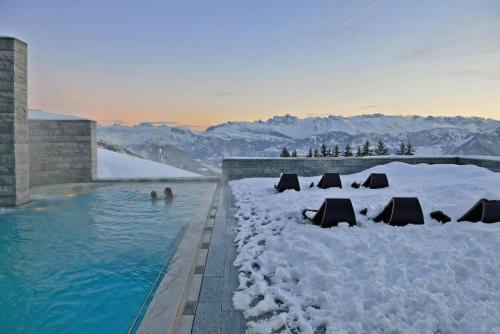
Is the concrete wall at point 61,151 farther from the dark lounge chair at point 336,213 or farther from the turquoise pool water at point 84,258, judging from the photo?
the dark lounge chair at point 336,213

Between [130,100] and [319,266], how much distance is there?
60.2 ft

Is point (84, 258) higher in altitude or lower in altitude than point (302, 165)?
lower

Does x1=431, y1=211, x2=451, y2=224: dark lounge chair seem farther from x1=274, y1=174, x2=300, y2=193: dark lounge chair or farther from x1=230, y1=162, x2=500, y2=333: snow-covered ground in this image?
x1=274, y1=174, x2=300, y2=193: dark lounge chair

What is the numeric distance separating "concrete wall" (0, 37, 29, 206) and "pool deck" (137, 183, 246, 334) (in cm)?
562

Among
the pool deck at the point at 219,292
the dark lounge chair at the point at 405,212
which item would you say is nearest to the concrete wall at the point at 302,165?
the pool deck at the point at 219,292

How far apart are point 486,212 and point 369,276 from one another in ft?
8.83

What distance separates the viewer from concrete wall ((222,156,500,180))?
38.1 ft

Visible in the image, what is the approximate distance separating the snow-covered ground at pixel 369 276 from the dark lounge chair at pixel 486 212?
7.9 inches

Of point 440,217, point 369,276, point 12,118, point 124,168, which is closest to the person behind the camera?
point 369,276

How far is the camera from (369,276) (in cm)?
327

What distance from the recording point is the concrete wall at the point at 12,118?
24.8 ft

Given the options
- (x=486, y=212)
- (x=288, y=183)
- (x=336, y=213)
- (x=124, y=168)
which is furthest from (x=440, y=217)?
(x=124, y=168)

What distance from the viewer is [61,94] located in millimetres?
15656

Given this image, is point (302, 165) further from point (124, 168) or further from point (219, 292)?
point (219, 292)
